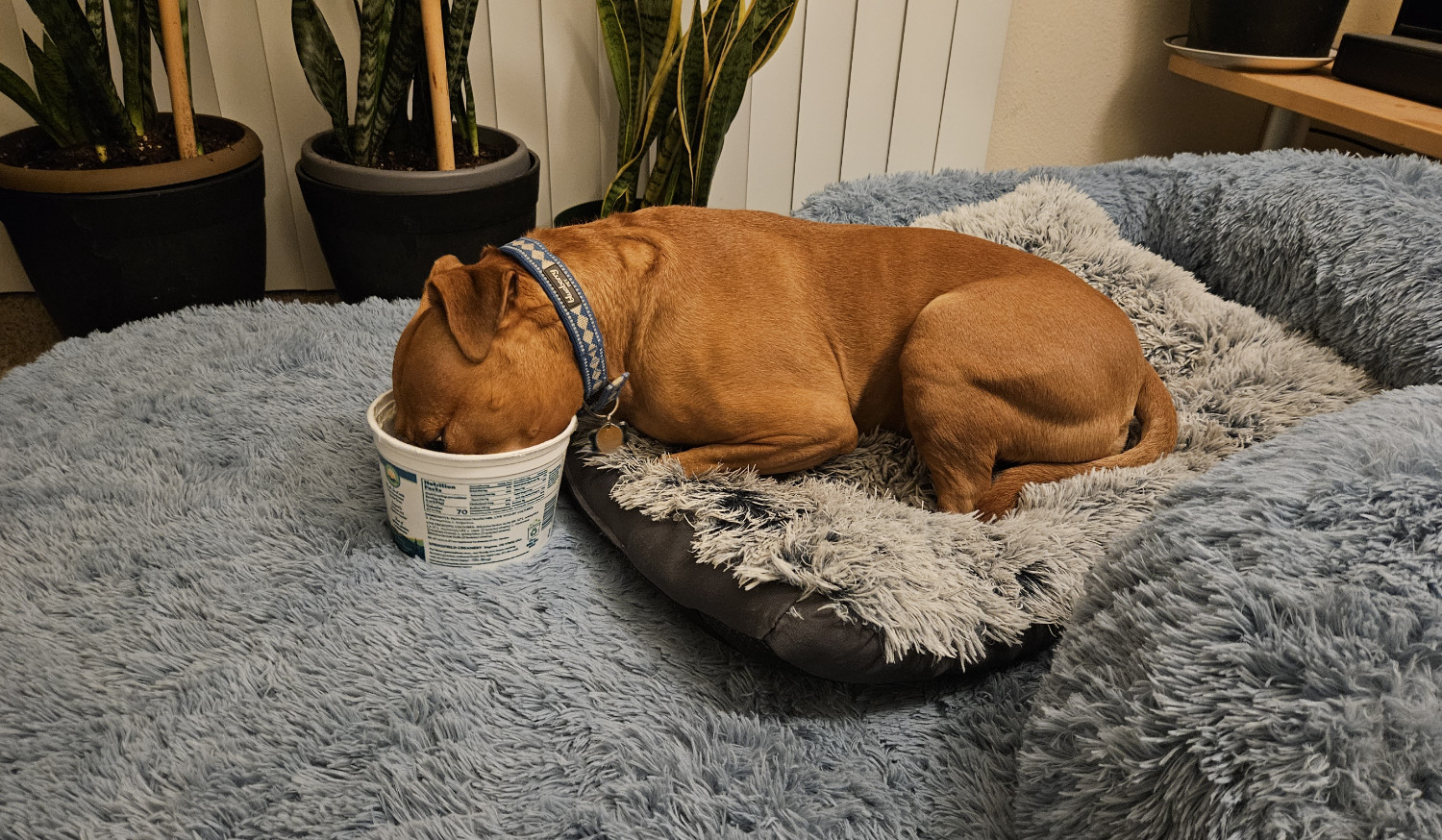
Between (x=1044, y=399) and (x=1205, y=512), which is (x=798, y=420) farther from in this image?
(x=1205, y=512)

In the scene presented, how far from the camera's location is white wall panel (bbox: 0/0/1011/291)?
108 inches

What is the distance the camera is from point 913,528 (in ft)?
5.03

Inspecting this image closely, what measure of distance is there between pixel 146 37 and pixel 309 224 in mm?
730

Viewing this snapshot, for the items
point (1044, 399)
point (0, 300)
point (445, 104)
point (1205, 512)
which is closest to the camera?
point (1205, 512)

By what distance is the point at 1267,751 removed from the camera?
0.90m

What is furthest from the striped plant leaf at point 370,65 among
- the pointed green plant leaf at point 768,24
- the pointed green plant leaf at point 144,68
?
the pointed green plant leaf at point 768,24

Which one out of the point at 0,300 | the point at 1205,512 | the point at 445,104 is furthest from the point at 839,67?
the point at 0,300

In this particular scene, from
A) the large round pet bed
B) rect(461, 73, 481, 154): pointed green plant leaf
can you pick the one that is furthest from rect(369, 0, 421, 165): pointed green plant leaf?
the large round pet bed

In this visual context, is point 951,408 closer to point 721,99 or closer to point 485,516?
point 485,516

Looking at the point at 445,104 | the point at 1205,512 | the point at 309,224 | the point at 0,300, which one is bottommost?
the point at 0,300

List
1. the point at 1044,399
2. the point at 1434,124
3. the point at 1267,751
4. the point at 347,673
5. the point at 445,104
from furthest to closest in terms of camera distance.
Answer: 1. the point at 445,104
2. the point at 1434,124
3. the point at 1044,399
4. the point at 347,673
5. the point at 1267,751

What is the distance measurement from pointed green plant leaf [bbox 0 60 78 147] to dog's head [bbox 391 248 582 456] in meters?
1.52

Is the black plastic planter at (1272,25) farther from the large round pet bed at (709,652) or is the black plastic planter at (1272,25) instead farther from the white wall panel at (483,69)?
the white wall panel at (483,69)

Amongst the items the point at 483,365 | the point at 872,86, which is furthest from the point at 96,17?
the point at 872,86
